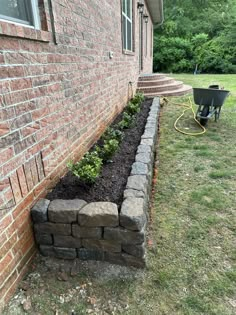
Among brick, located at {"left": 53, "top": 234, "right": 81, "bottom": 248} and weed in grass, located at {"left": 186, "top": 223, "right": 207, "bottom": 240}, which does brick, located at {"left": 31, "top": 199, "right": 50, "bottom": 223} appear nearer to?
brick, located at {"left": 53, "top": 234, "right": 81, "bottom": 248}

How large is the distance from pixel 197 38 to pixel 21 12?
22.4 metres

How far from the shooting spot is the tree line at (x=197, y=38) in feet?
62.7

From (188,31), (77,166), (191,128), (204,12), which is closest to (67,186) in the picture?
(77,166)

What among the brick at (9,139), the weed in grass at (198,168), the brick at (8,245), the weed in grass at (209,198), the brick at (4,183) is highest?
the brick at (9,139)

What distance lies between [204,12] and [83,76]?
27207mm

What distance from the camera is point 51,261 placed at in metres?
1.90

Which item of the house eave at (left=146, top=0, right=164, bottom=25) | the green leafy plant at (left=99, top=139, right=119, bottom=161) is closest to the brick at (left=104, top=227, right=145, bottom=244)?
the green leafy plant at (left=99, top=139, right=119, bottom=161)

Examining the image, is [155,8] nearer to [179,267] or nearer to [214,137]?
[214,137]

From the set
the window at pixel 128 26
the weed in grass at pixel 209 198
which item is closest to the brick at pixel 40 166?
the weed in grass at pixel 209 198

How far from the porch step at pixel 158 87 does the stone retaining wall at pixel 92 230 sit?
6.84m

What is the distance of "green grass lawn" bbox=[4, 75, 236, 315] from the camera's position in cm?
154

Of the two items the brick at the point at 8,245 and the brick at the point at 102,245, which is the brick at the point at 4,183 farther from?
the brick at the point at 102,245

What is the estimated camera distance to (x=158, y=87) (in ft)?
27.4

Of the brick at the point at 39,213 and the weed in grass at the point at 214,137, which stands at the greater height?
the brick at the point at 39,213
